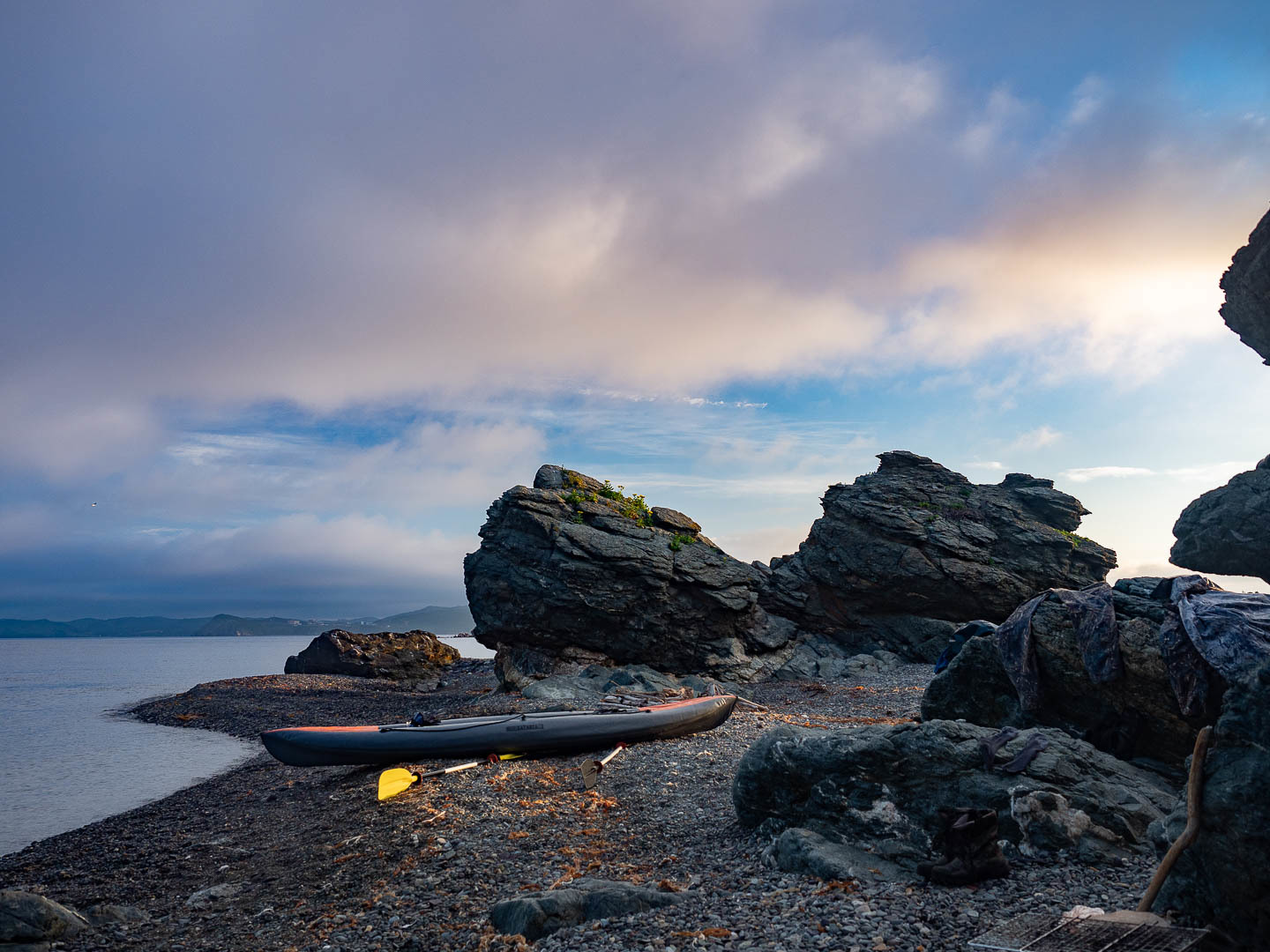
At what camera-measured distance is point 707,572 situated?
3375 centimetres

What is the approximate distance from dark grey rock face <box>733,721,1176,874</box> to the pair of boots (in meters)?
0.56

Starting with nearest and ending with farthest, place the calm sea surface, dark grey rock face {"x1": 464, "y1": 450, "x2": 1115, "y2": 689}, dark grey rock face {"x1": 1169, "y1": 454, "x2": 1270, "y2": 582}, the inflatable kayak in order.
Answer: the inflatable kayak, the calm sea surface, dark grey rock face {"x1": 464, "y1": 450, "x2": 1115, "y2": 689}, dark grey rock face {"x1": 1169, "y1": 454, "x2": 1270, "y2": 582}

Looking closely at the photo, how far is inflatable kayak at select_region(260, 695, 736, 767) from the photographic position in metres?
16.7

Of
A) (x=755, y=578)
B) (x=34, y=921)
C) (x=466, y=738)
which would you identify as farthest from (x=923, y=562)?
(x=34, y=921)

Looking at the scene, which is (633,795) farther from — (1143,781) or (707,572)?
(707,572)

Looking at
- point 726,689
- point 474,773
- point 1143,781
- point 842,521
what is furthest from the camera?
point 842,521

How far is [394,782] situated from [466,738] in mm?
2607

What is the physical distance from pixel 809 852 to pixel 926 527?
3025 cm

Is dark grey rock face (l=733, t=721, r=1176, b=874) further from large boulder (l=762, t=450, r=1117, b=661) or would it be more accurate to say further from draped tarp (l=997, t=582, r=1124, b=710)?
large boulder (l=762, t=450, r=1117, b=661)

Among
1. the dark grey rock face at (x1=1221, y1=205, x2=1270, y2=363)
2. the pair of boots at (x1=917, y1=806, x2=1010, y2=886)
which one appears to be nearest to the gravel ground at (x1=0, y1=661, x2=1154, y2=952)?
the pair of boots at (x1=917, y1=806, x2=1010, y2=886)

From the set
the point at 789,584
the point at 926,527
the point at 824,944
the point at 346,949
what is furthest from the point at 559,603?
the point at 824,944

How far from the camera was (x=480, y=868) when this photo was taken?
9.27 m

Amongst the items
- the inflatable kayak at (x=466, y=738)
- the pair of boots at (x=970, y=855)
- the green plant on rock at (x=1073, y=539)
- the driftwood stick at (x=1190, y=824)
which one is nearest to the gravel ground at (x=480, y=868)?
the pair of boots at (x=970, y=855)

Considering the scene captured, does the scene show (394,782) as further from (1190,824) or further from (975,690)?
(1190,824)
